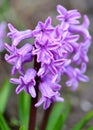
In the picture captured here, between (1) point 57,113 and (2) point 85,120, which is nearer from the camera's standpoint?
(2) point 85,120

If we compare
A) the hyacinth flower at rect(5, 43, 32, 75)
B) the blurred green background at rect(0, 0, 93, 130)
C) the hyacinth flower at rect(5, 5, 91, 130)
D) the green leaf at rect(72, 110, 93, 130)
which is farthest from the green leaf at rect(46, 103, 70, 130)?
the hyacinth flower at rect(5, 43, 32, 75)

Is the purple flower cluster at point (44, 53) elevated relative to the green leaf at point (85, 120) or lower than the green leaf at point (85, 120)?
elevated

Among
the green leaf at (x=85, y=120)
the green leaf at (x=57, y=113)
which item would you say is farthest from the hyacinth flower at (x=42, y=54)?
the green leaf at (x=57, y=113)

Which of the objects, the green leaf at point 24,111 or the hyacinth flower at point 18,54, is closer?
the hyacinth flower at point 18,54

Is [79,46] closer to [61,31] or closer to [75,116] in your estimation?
[61,31]

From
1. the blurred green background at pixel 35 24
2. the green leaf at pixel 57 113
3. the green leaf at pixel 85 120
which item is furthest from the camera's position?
the blurred green background at pixel 35 24

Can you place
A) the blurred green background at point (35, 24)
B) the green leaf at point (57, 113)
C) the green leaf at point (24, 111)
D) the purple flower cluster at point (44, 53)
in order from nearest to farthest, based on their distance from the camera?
the purple flower cluster at point (44, 53) < the green leaf at point (24, 111) < the green leaf at point (57, 113) < the blurred green background at point (35, 24)

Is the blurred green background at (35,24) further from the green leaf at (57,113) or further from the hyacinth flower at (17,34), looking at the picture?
the hyacinth flower at (17,34)

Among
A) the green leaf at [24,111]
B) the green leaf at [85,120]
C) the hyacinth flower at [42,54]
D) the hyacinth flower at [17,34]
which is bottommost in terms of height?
the green leaf at [85,120]

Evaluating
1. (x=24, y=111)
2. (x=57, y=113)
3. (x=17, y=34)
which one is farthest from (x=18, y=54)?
(x=57, y=113)

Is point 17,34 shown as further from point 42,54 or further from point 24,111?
point 24,111

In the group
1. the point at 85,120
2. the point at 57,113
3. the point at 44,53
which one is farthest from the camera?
the point at 57,113
